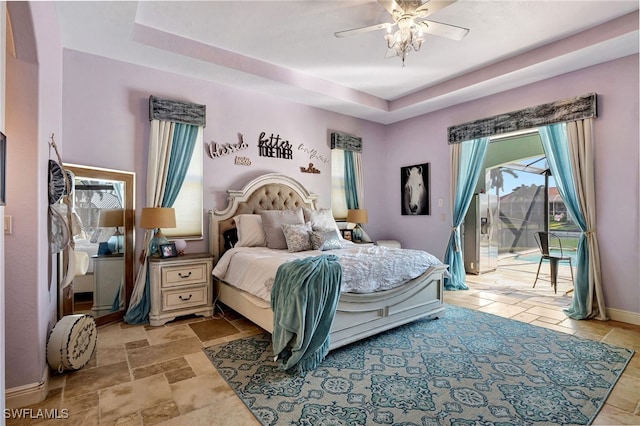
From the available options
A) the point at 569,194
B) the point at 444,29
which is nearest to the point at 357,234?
the point at 569,194

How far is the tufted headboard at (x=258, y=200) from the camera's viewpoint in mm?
4051

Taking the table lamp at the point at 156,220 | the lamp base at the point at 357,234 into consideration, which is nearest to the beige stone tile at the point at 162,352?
the table lamp at the point at 156,220

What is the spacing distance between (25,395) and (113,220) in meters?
1.84

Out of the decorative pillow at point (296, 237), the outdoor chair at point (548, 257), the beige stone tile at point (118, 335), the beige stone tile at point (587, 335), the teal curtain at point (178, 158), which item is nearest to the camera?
the beige stone tile at point (118, 335)

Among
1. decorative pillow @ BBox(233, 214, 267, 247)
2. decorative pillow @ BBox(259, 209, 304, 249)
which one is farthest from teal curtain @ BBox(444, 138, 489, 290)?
decorative pillow @ BBox(233, 214, 267, 247)

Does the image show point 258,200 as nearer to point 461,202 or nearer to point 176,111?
point 176,111

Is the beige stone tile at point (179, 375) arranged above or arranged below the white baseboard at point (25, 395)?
below

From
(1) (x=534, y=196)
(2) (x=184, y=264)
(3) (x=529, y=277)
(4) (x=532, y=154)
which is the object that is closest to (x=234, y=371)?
(2) (x=184, y=264)

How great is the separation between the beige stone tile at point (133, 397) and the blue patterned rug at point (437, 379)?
0.42m

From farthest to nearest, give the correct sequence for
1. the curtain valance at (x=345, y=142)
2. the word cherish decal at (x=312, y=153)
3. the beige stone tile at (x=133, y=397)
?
the curtain valance at (x=345, y=142)
the word cherish decal at (x=312, y=153)
the beige stone tile at (x=133, y=397)

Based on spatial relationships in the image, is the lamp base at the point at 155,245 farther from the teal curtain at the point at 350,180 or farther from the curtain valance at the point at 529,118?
the curtain valance at the point at 529,118

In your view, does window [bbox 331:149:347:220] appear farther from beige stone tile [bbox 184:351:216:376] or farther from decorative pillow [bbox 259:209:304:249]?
beige stone tile [bbox 184:351:216:376]

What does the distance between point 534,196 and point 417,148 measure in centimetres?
385

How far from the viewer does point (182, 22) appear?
10.2 feet
